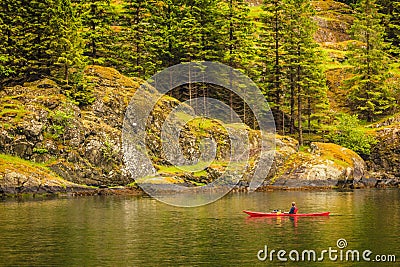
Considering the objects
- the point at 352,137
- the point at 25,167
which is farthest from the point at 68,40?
the point at 352,137

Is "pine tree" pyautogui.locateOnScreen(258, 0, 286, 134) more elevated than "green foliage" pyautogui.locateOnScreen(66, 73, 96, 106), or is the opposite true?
"pine tree" pyautogui.locateOnScreen(258, 0, 286, 134)

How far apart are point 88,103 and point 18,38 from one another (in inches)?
536

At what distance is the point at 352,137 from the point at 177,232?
52433 mm

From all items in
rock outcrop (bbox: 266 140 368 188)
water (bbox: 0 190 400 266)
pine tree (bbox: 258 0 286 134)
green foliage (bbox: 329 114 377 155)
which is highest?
pine tree (bbox: 258 0 286 134)

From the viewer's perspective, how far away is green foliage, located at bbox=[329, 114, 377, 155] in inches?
3255

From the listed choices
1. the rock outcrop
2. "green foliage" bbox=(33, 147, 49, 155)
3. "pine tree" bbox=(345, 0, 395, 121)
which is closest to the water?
"green foliage" bbox=(33, 147, 49, 155)

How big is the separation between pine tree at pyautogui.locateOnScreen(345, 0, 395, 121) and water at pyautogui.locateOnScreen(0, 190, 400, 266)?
39.3 metres

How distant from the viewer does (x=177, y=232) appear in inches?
1485

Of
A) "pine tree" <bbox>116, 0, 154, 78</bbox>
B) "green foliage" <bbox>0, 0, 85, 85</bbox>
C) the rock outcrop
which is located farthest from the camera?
"pine tree" <bbox>116, 0, 154, 78</bbox>

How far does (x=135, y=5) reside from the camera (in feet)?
287


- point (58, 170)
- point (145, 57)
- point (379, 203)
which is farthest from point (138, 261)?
point (145, 57)

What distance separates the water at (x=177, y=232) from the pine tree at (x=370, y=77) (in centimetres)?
3931

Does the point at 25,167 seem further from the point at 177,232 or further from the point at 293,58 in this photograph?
the point at 293,58

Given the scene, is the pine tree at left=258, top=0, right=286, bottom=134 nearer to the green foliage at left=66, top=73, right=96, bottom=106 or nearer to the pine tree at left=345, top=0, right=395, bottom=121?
the pine tree at left=345, top=0, right=395, bottom=121
